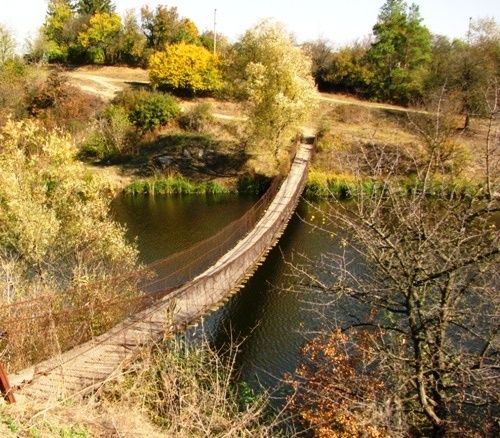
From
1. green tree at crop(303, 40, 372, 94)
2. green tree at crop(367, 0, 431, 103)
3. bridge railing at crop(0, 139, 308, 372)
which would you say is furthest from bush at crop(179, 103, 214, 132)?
bridge railing at crop(0, 139, 308, 372)

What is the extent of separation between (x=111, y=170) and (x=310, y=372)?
22927mm

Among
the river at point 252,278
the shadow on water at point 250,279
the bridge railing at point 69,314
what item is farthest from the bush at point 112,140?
the bridge railing at point 69,314

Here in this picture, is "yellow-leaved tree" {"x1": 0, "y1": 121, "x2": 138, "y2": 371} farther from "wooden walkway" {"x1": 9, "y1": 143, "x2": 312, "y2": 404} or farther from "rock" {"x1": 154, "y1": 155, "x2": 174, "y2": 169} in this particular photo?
"rock" {"x1": 154, "y1": 155, "x2": 174, "y2": 169}

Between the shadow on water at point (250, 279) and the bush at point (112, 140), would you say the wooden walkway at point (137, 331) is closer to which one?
the shadow on water at point (250, 279)

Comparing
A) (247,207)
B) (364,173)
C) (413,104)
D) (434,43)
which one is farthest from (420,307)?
(434,43)

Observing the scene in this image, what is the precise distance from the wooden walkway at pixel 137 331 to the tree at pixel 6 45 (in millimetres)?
34681

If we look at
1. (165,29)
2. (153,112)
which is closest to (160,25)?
(165,29)

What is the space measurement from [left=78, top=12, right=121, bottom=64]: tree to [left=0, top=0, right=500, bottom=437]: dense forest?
183 millimetres

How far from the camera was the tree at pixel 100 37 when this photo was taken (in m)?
45.7

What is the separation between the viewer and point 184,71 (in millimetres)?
37875

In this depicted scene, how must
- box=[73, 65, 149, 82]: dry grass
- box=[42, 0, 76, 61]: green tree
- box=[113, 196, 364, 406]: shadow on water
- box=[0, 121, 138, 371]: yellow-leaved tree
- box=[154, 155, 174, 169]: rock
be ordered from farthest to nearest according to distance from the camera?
box=[42, 0, 76, 61]: green tree, box=[73, 65, 149, 82]: dry grass, box=[154, 155, 174, 169]: rock, box=[113, 196, 364, 406]: shadow on water, box=[0, 121, 138, 371]: yellow-leaved tree

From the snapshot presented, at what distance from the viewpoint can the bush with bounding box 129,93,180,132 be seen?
1335 inches

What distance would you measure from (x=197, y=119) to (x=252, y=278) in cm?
→ 1817

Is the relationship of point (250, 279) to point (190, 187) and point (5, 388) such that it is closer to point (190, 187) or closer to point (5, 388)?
point (5, 388)
